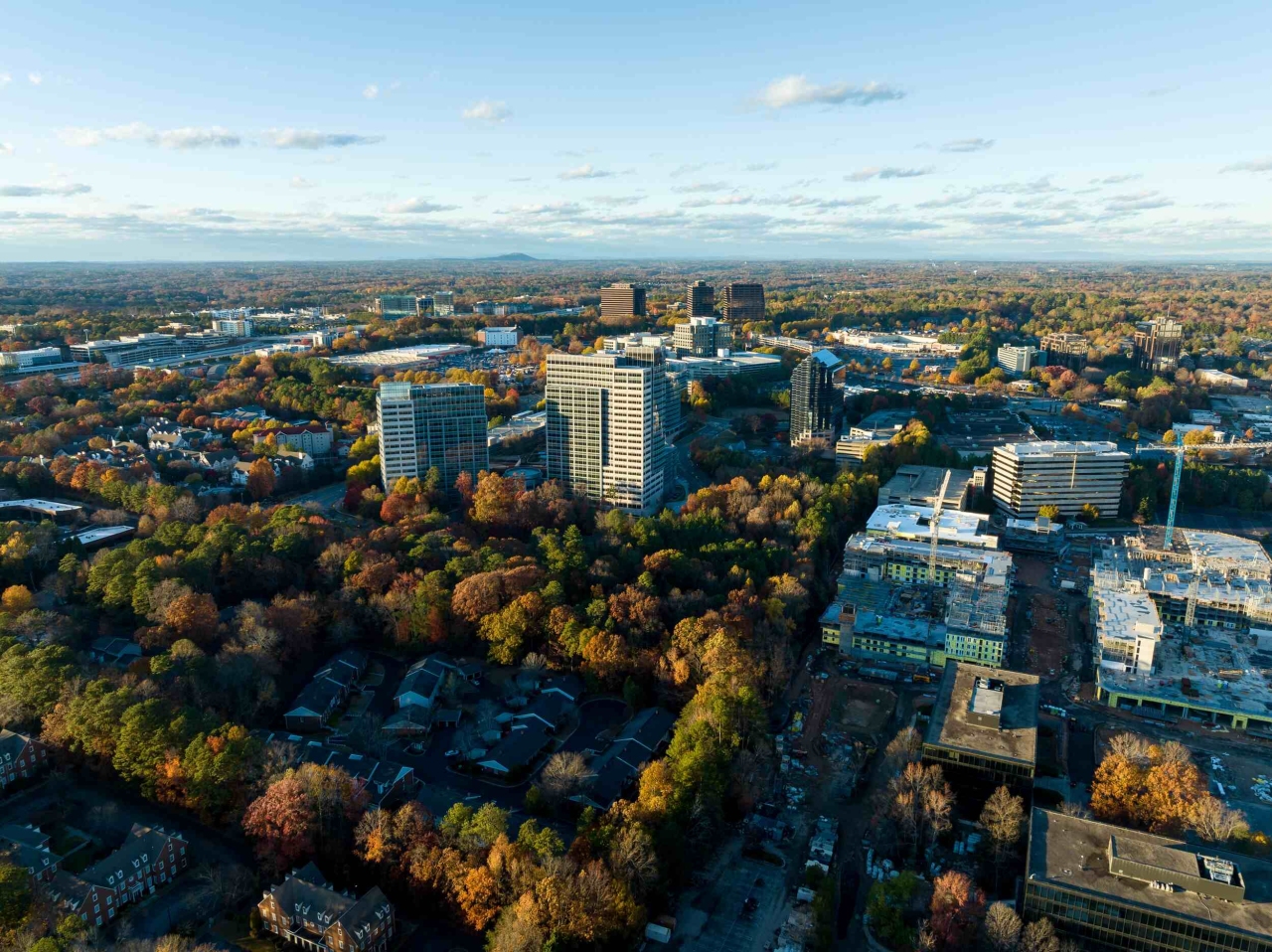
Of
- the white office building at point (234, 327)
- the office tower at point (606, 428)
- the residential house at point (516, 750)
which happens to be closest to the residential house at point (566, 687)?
the residential house at point (516, 750)

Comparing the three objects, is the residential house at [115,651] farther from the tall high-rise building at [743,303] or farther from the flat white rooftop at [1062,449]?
the tall high-rise building at [743,303]

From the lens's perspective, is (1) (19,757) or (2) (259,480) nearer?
(1) (19,757)

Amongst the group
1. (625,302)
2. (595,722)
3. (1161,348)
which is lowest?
(595,722)

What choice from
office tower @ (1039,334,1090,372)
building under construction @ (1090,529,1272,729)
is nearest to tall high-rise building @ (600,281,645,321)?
office tower @ (1039,334,1090,372)

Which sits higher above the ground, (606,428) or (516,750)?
(606,428)

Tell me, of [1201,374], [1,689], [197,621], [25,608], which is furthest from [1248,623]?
[1201,374]

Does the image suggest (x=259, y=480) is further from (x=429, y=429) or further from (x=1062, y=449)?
(x=1062, y=449)

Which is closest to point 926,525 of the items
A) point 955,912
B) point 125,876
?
point 955,912
